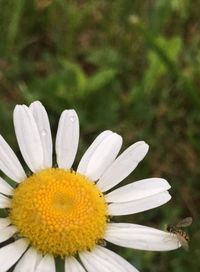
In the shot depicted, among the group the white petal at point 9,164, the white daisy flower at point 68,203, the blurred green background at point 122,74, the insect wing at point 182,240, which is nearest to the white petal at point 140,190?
the white daisy flower at point 68,203

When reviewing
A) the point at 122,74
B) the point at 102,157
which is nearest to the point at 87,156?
the point at 102,157

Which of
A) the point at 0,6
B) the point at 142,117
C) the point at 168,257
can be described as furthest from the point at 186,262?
the point at 0,6

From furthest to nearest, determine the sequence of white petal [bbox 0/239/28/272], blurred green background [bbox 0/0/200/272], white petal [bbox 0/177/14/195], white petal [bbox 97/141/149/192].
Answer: blurred green background [bbox 0/0/200/272] < white petal [bbox 97/141/149/192] < white petal [bbox 0/177/14/195] < white petal [bbox 0/239/28/272]

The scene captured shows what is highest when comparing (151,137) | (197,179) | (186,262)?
(151,137)

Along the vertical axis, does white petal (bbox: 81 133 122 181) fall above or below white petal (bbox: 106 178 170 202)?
above

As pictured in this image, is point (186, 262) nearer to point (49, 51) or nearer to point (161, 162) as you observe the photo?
point (161, 162)

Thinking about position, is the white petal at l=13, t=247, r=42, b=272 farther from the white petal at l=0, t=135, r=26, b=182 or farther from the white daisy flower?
the white petal at l=0, t=135, r=26, b=182

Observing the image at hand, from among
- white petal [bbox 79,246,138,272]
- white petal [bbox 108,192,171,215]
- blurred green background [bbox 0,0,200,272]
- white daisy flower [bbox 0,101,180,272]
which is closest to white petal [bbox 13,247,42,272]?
white daisy flower [bbox 0,101,180,272]
